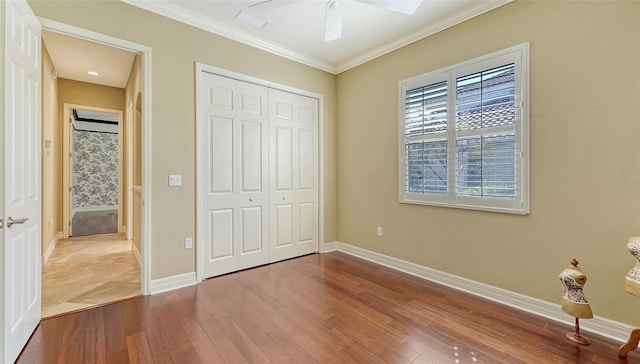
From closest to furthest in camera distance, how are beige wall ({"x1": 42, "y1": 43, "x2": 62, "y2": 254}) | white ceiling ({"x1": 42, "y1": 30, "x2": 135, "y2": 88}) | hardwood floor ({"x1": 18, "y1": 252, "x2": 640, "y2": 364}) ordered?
hardwood floor ({"x1": 18, "y1": 252, "x2": 640, "y2": 364}) < white ceiling ({"x1": 42, "y1": 30, "x2": 135, "y2": 88}) < beige wall ({"x1": 42, "y1": 43, "x2": 62, "y2": 254})

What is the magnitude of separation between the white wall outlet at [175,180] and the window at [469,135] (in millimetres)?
2620

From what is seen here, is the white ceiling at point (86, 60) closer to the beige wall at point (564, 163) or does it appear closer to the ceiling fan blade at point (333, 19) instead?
the ceiling fan blade at point (333, 19)

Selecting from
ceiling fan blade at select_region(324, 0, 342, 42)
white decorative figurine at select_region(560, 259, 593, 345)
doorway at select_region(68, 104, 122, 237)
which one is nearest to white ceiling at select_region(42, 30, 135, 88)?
ceiling fan blade at select_region(324, 0, 342, 42)

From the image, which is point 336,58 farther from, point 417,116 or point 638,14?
point 638,14

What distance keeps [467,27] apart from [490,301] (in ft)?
9.19

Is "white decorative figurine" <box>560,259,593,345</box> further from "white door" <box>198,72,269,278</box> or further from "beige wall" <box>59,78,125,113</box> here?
"beige wall" <box>59,78,125,113</box>

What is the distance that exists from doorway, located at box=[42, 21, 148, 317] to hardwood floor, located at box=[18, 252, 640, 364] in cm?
57

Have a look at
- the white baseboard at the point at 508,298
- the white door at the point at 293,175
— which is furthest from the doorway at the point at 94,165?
the white baseboard at the point at 508,298

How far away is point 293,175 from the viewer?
13.4 ft

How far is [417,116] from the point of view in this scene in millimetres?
3381

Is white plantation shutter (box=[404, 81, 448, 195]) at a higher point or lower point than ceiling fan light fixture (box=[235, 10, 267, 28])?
lower

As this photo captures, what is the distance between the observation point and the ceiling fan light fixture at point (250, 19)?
115 inches

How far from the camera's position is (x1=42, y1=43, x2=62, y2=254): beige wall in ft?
11.9

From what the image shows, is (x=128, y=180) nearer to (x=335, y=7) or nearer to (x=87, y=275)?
(x=87, y=275)
